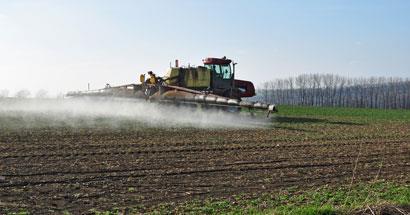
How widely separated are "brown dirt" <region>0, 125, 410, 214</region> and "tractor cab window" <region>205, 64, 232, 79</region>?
11.1 metres

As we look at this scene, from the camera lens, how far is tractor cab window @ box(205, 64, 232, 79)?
2920 cm

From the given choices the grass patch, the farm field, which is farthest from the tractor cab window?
the grass patch

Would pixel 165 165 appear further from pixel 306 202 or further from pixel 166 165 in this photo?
pixel 306 202

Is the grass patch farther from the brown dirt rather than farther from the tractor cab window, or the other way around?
the tractor cab window

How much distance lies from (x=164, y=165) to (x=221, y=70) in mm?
18276

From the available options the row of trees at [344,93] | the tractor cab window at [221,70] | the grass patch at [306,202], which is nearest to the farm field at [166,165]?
the grass patch at [306,202]

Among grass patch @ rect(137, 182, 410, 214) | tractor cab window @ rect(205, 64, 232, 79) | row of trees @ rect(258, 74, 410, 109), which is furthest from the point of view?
row of trees @ rect(258, 74, 410, 109)

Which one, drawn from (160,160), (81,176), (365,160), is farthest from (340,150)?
(81,176)

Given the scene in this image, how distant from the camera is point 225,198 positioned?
8.36 metres

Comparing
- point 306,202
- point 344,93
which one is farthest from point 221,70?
point 344,93

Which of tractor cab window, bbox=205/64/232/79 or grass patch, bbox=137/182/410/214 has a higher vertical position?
tractor cab window, bbox=205/64/232/79

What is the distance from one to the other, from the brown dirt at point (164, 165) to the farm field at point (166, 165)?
0.02m

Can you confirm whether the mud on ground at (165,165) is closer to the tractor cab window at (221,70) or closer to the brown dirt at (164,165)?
the brown dirt at (164,165)

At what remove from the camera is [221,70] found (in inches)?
1151
